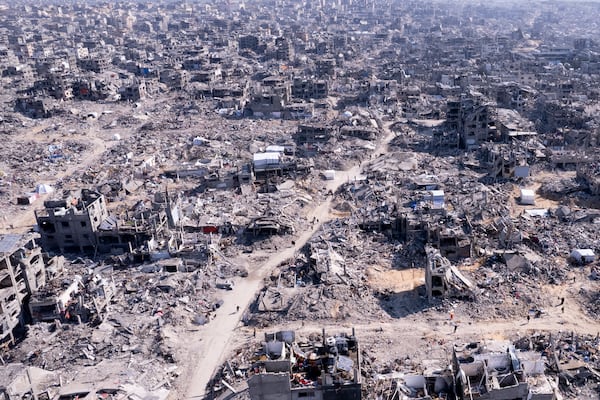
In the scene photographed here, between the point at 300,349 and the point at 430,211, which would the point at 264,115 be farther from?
the point at 300,349

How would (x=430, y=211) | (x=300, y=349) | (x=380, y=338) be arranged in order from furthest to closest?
(x=430, y=211), (x=380, y=338), (x=300, y=349)

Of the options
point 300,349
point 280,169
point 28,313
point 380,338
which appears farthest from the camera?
point 280,169

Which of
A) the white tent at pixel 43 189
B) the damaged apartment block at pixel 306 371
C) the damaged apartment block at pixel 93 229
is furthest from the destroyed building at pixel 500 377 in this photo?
the white tent at pixel 43 189

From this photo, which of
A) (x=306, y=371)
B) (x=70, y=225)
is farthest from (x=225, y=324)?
(x=70, y=225)

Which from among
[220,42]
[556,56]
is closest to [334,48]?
[220,42]

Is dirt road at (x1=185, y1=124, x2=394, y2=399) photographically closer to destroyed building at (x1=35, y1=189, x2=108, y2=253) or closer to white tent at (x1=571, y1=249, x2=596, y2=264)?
destroyed building at (x1=35, y1=189, x2=108, y2=253)

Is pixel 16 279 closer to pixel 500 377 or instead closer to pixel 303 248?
pixel 303 248

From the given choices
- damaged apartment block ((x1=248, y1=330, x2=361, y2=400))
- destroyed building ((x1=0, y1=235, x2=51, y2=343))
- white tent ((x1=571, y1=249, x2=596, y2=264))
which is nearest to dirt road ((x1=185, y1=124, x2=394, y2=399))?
damaged apartment block ((x1=248, y1=330, x2=361, y2=400))
